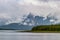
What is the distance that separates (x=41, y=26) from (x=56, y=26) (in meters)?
3.87

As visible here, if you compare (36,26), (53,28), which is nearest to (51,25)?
(53,28)

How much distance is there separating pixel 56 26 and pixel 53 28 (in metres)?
0.73

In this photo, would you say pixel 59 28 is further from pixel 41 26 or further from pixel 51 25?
pixel 41 26

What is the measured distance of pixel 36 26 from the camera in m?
37.6

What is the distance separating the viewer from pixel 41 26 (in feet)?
121

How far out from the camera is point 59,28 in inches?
1549

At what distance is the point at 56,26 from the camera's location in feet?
129

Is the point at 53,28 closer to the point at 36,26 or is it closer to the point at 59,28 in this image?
the point at 59,28

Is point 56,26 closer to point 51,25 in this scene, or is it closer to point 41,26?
point 51,25

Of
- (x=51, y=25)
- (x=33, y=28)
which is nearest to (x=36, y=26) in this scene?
(x=33, y=28)

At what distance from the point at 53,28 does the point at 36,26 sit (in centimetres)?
388

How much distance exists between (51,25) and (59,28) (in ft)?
6.23

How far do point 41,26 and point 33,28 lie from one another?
5.41ft

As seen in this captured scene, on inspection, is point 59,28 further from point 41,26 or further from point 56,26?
point 41,26
